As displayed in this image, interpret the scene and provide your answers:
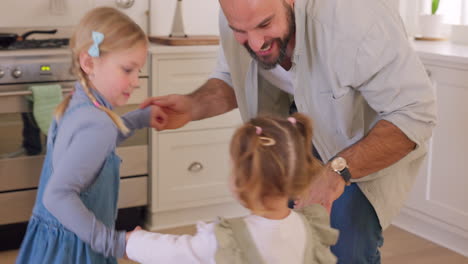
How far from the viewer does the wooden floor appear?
10.6 feet

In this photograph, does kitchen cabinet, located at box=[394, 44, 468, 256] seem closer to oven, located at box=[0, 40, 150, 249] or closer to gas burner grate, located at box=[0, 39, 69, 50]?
oven, located at box=[0, 40, 150, 249]

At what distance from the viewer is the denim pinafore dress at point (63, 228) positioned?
5.56ft

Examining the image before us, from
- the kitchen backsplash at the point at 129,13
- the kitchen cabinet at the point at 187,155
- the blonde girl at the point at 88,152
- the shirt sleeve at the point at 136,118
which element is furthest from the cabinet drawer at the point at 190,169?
the blonde girl at the point at 88,152

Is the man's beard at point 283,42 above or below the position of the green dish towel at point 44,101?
above

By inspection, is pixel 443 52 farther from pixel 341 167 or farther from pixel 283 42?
pixel 341 167

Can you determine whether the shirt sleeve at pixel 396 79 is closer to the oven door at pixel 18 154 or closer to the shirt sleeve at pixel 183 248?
the shirt sleeve at pixel 183 248

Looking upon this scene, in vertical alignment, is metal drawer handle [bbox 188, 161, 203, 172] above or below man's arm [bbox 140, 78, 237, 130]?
below

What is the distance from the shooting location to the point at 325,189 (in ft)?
5.55

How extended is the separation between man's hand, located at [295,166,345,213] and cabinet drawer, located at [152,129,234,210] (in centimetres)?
181

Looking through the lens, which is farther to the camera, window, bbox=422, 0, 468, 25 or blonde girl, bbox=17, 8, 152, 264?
window, bbox=422, 0, 468, 25

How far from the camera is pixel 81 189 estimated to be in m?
1.64

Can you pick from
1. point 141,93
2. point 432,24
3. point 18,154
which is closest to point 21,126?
point 18,154

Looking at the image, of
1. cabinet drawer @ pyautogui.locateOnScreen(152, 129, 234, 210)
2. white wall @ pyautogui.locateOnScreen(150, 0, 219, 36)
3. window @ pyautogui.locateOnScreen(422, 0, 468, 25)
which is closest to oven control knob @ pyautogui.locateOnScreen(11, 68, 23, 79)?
cabinet drawer @ pyautogui.locateOnScreen(152, 129, 234, 210)

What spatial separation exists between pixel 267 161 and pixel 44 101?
186 cm
